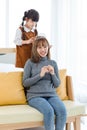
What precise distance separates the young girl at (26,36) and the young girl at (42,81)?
0.20 meters

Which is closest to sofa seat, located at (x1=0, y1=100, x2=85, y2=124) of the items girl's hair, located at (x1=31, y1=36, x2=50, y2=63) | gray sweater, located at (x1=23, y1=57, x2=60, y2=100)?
gray sweater, located at (x1=23, y1=57, x2=60, y2=100)

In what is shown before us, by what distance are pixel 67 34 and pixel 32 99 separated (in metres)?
2.00

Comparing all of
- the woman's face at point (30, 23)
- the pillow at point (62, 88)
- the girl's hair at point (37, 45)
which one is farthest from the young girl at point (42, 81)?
the woman's face at point (30, 23)

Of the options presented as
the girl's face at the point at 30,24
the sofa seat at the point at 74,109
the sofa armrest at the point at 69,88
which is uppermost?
the girl's face at the point at 30,24

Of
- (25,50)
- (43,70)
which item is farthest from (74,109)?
(25,50)

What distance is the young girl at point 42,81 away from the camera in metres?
2.20

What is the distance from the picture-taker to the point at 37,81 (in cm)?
233

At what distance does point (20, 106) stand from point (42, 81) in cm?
26

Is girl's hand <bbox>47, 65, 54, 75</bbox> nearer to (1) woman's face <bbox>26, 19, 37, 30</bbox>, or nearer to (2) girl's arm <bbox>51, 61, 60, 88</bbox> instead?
(2) girl's arm <bbox>51, 61, 60, 88</bbox>

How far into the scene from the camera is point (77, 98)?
4020 mm

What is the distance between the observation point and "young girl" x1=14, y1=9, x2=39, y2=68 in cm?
255

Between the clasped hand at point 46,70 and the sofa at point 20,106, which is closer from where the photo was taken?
the sofa at point 20,106

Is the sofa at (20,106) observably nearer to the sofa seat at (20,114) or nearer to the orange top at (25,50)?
the sofa seat at (20,114)

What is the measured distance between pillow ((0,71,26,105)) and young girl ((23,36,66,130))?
6cm
